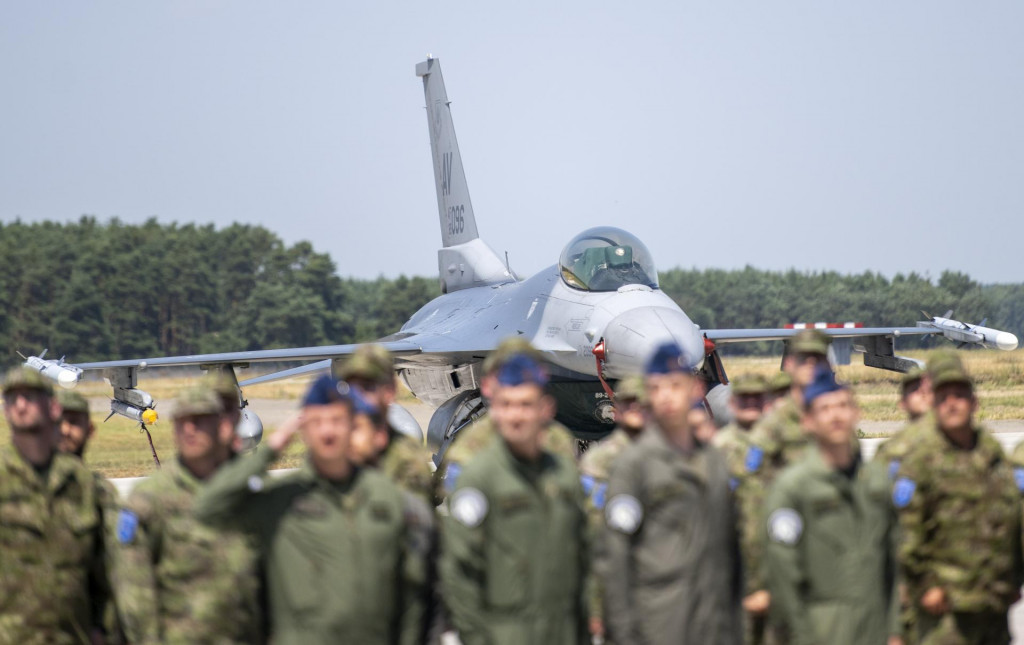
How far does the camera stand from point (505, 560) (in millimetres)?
5043

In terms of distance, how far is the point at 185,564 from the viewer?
5246mm

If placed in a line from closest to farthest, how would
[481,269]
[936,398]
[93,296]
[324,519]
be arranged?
1. [324,519]
2. [936,398]
3. [481,269]
4. [93,296]

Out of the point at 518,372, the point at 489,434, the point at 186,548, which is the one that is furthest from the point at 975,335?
the point at 186,548

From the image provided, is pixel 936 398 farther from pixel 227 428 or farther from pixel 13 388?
pixel 13 388

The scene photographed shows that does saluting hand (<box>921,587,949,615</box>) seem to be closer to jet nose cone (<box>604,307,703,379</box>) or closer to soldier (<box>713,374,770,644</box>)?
soldier (<box>713,374,770,644</box>)

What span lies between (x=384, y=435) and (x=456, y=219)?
770 inches

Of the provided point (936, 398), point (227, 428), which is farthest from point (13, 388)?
point (936, 398)

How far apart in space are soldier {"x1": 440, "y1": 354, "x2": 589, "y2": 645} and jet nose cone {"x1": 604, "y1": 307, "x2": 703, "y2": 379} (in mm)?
8646

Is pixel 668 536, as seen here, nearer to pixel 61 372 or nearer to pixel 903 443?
pixel 903 443

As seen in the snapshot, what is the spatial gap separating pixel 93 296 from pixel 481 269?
70636 millimetres

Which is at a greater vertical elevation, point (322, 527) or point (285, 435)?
point (285, 435)

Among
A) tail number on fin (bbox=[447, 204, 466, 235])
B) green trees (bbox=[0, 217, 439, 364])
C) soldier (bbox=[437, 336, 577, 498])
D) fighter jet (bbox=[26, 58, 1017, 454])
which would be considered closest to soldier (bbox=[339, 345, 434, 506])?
soldier (bbox=[437, 336, 577, 498])

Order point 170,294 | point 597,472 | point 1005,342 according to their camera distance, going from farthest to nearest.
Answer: point 170,294, point 1005,342, point 597,472

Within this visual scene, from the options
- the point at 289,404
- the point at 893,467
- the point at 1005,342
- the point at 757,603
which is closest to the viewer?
the point at 757,603
